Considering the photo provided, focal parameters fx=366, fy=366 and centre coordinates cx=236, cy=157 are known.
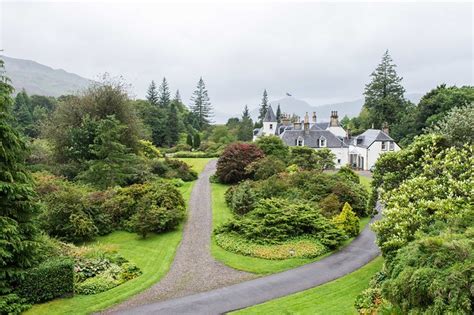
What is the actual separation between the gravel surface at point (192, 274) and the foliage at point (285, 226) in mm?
1769

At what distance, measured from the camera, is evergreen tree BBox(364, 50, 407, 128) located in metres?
66.9

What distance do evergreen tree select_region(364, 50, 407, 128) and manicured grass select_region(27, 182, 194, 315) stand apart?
180ft

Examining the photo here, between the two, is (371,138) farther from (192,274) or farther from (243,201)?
(192,274)

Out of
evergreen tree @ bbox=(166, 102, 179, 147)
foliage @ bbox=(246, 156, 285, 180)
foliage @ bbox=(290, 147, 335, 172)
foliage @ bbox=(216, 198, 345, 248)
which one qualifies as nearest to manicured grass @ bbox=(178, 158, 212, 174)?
foliage @ bbox=(290, 147, 335, 172)

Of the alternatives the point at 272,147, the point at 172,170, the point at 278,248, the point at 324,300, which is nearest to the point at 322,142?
the point at 272,147

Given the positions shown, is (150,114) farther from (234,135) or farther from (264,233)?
(264,233)

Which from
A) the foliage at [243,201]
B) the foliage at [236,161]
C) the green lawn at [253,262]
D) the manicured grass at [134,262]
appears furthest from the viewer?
the foliage at [236,161]

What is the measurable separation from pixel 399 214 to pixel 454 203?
1652 millimetres

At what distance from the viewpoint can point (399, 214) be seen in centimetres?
1224

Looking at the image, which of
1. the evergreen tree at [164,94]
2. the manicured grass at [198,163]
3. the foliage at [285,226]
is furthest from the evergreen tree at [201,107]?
the foliage at [285,226]

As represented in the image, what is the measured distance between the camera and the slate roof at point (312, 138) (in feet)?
165

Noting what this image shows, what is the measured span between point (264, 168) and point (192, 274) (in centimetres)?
1736

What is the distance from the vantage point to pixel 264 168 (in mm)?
32406

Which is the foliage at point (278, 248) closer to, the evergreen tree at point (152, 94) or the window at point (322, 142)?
the window at point (322, 142)
